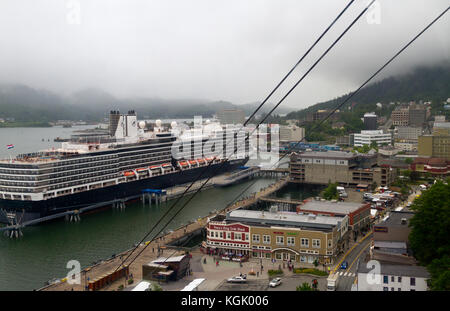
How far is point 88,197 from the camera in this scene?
18.2 metres

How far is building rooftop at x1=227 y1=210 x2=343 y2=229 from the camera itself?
11.0 m

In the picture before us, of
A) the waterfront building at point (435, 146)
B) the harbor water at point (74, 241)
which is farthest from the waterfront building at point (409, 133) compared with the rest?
the harbor water at point (74, 241)

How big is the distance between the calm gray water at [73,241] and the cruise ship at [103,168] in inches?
34.1

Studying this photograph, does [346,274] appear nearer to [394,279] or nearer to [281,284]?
[281,284]

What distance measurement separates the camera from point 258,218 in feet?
37.9

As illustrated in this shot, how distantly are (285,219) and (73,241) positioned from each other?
23.4ft

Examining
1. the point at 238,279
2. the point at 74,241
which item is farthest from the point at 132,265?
the point at 74,241

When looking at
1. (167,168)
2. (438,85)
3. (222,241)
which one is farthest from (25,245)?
(438,85)

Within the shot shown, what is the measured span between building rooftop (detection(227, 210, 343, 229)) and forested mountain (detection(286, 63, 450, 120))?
57.6 meters

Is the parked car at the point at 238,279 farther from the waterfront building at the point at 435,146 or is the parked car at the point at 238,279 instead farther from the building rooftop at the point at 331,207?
the waterfront building at the point at 435,146

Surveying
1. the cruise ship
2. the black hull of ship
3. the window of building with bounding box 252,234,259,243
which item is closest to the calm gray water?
the black hull of ship

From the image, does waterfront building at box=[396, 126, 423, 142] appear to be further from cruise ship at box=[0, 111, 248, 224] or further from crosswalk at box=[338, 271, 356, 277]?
crosswalk at box=[338, 271, 356, 277]
